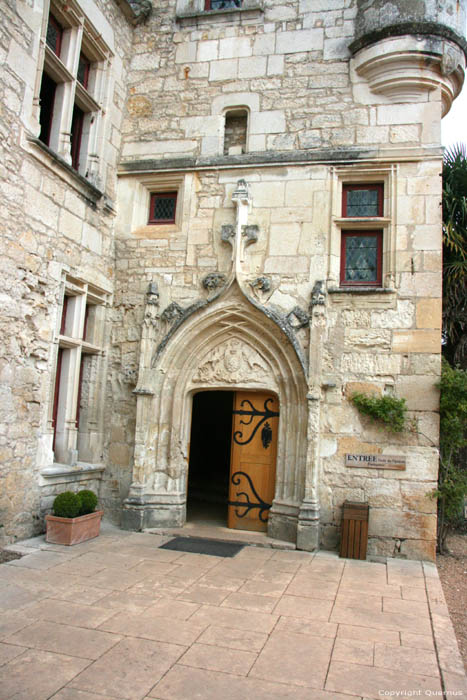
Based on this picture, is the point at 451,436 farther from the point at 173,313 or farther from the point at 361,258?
the point at 173,313

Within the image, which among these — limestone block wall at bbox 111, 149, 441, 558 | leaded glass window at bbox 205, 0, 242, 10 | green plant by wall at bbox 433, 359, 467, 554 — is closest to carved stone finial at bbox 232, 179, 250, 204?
limestone block wall at bbox 111, 149, 441, 558

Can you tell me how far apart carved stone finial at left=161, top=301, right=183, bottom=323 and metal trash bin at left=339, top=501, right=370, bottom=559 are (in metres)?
2.85

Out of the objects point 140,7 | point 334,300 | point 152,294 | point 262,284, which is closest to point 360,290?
point 334,300

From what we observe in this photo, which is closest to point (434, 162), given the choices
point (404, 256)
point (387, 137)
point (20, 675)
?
point (387, 137)

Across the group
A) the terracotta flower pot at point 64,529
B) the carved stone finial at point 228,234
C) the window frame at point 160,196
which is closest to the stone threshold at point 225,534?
the terracotta flower pot at point 64,529

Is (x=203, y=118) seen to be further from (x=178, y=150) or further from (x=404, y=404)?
(x=404, y=404)

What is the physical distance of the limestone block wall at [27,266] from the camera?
205 inches

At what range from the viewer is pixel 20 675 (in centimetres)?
289

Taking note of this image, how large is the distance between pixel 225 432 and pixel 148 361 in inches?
181

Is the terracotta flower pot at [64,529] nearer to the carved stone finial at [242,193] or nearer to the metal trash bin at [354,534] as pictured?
the metal trash bin at [354,534]

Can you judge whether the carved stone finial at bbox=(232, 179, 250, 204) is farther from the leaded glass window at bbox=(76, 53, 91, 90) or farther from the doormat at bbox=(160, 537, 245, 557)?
the doormat at bbox=(160, 537, 245, 557)

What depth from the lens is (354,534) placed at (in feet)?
19.0

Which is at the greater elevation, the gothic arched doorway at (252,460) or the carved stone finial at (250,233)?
the carved stone finial at (250,233)

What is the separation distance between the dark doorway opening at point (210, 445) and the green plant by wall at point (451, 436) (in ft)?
14.0
